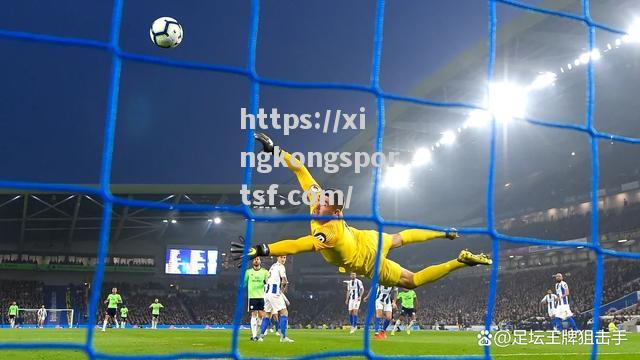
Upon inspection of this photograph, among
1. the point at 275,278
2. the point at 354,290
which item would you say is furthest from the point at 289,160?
the point at 354,290

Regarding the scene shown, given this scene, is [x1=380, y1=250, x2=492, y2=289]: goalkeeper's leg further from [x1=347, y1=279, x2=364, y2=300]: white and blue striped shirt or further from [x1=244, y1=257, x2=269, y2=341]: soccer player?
[x1=347, y1=279, x2=364, y2=300]: white and blue striped shirt

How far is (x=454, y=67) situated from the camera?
80.6ft

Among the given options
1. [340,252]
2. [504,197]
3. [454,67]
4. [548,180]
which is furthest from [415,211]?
[340,252]

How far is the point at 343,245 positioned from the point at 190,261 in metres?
34.5

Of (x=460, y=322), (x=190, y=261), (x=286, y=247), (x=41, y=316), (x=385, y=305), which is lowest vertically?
(x=41, y=316)

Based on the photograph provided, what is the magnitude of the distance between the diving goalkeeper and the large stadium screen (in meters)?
33.9

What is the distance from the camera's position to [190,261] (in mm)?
38531

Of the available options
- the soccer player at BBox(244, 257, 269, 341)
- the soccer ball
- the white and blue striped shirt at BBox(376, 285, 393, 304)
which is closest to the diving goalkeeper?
the soccer ball

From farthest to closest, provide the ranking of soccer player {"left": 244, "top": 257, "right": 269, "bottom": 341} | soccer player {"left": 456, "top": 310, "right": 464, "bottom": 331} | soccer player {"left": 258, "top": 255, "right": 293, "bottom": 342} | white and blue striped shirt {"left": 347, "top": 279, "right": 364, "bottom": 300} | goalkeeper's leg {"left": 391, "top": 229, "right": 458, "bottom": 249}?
soccer player {"left": 456, "top": 310, "right": 464, "bottom": 331} < white and blue striped shirt {"left": 347, "top": 279, "right": 364, "bottom": 300} < soccer player {"left": 258, "top": 255, "right": 293, "bottom": 342} < soccer player {"left": 244, "top": 257, "right": 269, "bottom": 341} < goalkeeper's leg {"left": 391, "top": 229, "right": 458, "bottom": 249}

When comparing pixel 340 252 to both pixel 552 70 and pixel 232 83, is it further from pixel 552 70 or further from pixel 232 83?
pixel 232 83

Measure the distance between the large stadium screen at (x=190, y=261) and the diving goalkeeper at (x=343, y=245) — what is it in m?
33.9

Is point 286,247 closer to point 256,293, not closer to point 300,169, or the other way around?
point 300,169

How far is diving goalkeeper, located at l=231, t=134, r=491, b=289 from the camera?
531 centimetres

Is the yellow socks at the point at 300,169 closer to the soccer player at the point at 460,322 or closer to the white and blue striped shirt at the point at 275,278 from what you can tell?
the white and blue striped shirt at the point at 275,278
